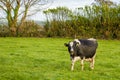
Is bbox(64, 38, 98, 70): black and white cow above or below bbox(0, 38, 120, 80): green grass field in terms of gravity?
above

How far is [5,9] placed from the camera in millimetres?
31562

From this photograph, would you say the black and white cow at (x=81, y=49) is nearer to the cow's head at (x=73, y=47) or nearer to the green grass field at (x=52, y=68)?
the cow's head at (x=73, y=47)

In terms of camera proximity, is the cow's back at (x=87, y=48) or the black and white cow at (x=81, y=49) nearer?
the black and white cow at (x=81, y=49)

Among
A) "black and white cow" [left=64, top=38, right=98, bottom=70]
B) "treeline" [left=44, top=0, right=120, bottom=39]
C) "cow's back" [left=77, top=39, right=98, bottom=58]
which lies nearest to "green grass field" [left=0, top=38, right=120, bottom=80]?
"black and white cow" [left=64, top=38, right=98, bottom=70]

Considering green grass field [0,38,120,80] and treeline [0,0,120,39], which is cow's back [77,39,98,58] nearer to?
green grass field [0,38,120,80]

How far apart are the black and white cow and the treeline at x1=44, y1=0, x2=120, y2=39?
14806mm

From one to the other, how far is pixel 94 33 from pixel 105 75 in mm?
16460

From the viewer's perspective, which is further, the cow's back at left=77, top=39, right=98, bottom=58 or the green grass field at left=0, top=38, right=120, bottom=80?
the cow's back at left=77, top=39, right=98, bottom=58

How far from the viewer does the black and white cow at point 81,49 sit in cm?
1234

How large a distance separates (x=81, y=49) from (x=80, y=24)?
54.1 feet

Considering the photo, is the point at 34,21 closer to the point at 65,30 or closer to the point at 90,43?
the point at 65,30

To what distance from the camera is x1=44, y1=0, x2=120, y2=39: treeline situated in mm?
27906

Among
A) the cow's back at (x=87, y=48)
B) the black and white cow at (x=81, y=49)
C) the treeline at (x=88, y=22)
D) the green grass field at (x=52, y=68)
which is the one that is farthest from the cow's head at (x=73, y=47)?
the treeline at (x=88, y=22)

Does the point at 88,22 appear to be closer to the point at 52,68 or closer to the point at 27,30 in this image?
the point at 27,30
